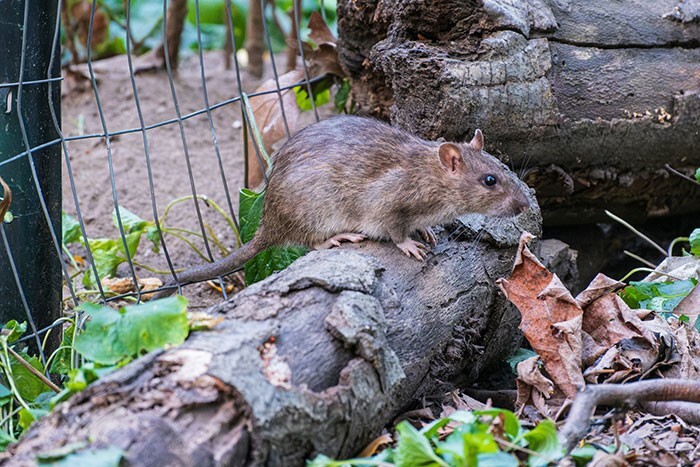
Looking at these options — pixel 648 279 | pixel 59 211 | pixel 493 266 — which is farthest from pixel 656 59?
pixel 59 211

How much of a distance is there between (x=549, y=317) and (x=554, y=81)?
144 centimetres

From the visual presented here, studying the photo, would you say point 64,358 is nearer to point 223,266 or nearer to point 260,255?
point 223,266

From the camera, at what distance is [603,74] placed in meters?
4.55

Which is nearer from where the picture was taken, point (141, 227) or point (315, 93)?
point (141, 227)

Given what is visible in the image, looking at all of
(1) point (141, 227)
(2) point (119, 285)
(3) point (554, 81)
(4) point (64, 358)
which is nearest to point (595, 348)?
(3) point (554, 81)

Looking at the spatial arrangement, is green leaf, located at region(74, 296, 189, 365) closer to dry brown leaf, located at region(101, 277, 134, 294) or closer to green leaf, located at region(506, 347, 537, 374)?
green leaf, located at region(506, 347, 537, 374)

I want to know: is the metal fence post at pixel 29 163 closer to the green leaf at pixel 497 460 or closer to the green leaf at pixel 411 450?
the green leaf at pixel 411 450

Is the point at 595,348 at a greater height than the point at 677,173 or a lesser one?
lesser

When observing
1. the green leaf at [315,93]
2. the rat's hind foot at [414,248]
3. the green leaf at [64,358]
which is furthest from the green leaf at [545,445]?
the green leaf at [315,93]

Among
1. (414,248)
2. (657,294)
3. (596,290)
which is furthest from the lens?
(657,294)

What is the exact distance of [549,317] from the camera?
355 centimetres

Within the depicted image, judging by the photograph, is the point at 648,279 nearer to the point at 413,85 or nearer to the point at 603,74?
the point at 603,74

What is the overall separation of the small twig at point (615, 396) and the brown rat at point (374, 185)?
1222 millimetres

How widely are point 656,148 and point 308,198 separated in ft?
6.50
